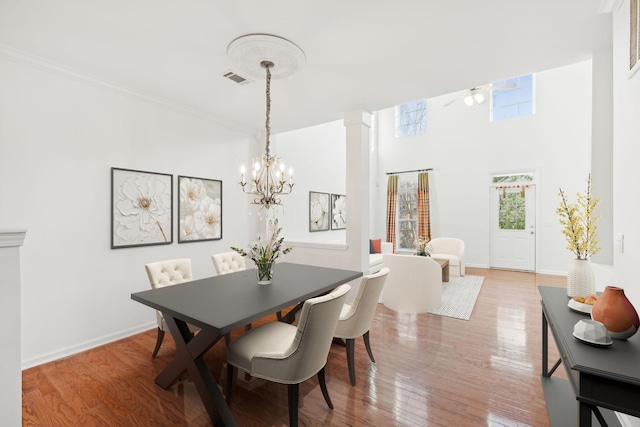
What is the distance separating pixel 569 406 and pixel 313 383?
175 cm

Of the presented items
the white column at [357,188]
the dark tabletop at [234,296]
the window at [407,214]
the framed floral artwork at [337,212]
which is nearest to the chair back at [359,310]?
the dark tabletop at [234,296]

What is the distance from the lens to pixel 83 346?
2828 mm

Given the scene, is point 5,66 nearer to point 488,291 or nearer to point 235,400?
point 235,400

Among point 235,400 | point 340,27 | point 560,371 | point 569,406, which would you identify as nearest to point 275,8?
point 340,27

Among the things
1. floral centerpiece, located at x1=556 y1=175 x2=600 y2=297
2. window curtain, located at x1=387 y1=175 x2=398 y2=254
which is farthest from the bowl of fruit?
window curtain, located at x1=387 y1=175 x2=398 y2=254

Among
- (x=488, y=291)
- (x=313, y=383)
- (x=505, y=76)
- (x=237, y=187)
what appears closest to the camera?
(x=313, y=383)

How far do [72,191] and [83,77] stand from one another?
3.65ft

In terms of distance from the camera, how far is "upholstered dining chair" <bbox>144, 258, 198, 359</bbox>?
2588 millimetres

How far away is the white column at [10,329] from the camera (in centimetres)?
115

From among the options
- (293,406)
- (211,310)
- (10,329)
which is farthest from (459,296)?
(10,329)

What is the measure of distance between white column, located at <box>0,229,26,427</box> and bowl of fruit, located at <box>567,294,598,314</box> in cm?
270

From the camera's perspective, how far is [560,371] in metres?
2.41

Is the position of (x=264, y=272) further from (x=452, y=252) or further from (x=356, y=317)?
(x=452, y=252)

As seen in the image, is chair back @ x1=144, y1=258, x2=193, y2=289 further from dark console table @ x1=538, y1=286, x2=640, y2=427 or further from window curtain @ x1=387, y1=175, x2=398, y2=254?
window curtain @ x1=387, y1=175, x2=398, y2=254
